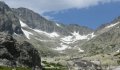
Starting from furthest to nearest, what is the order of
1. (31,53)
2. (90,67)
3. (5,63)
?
(90,67)
(31,53)
(5,63)

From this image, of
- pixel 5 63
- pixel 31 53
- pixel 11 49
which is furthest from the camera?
pixel 31 53

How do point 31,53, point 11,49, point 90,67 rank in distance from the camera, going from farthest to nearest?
point 90,67 → point 31,53 → point 11,49

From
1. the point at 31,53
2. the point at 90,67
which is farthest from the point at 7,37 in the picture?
the point at 90,67

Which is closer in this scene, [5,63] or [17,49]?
[5,63]

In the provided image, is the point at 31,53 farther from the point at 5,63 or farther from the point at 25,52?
the point at 5,63

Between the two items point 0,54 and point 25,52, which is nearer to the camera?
point 0,54

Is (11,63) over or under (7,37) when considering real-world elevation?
under

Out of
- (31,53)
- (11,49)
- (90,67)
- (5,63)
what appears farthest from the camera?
(90,67)

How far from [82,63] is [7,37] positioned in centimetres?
4060

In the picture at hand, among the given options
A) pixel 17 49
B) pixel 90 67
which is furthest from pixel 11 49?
pixel 90 67

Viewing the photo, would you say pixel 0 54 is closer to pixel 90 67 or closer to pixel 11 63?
pixel 11 63

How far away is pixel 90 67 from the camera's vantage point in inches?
4633

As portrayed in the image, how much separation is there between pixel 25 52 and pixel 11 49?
441 centimetres

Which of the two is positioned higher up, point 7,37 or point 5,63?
point 7,37
